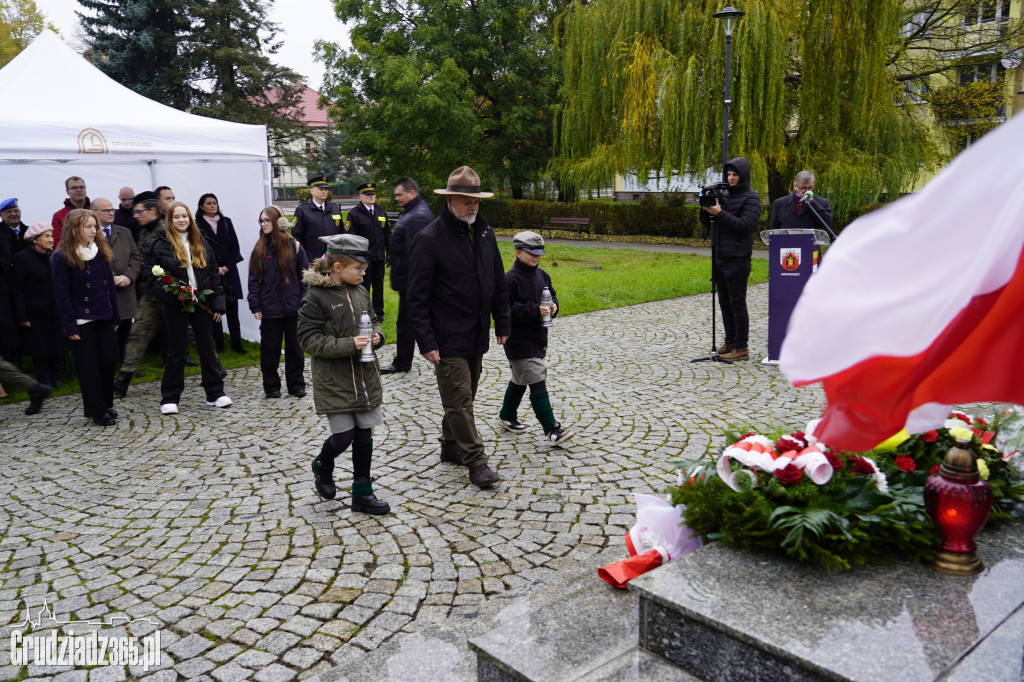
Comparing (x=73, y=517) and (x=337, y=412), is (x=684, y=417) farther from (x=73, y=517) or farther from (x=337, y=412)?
(x=73, y=517)

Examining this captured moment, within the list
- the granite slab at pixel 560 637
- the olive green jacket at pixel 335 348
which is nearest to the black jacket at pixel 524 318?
the olive green jacket at pixel 335 348

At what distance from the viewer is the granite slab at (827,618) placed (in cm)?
259

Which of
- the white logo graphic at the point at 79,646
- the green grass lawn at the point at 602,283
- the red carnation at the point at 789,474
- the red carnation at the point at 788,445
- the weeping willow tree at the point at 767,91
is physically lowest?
the white logo graphic at the point at 79,646

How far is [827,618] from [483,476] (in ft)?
10.3

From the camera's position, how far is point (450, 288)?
5617mm

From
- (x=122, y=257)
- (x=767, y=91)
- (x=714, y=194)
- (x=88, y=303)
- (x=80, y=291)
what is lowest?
(x=88, y=303)

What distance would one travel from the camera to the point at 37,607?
13.7 feet

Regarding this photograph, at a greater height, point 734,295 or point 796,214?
point 796,214

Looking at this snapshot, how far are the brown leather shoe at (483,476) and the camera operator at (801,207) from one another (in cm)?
599

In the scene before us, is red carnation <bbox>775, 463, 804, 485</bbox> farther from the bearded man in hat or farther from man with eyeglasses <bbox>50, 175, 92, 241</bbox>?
man with eyeglasses <bbox>50, 175, 92, 241</bbox>

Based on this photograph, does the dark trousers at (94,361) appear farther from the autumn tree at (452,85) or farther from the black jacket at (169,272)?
the autumn tree at (452,85)

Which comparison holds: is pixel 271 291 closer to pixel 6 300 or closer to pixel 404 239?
pixel 404 239

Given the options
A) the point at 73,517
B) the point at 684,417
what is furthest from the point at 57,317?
the point at 684,417

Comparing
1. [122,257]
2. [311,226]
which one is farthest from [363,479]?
[311,226]
